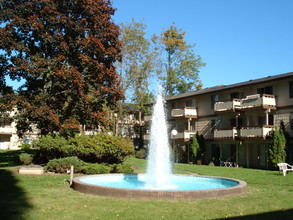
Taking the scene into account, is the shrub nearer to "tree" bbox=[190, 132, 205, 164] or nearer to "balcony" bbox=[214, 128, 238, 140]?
"balcony" bbox=[214, 128, 238, 140]

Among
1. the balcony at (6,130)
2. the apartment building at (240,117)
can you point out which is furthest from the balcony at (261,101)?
the balcony at (6,130)

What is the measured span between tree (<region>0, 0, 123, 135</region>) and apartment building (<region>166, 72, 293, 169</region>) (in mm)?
13588

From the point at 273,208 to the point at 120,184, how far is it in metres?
8.05

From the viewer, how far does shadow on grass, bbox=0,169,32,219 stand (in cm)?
934

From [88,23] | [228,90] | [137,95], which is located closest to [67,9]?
[88,23]

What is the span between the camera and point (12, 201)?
37.7ft

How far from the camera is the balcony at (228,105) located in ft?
114

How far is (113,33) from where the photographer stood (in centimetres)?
2784

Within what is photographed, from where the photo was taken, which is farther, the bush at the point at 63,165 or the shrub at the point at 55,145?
the shrub at the point at 55,145

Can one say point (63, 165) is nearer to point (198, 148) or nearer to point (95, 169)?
point (95, 169)

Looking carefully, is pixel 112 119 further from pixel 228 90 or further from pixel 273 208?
pixel 273 208

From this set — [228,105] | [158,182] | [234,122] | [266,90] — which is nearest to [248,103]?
[266,90]

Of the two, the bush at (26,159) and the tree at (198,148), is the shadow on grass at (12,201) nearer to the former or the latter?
the bush at (26,159)

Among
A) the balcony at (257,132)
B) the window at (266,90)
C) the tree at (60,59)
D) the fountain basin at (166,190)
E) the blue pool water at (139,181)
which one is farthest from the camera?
the window at (266,90)
